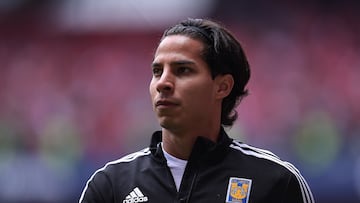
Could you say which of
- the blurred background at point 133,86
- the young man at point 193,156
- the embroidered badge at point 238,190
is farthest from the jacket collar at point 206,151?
the blurred background at point 133,86

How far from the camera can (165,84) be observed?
2.68m

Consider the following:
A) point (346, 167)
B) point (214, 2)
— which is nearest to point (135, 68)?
point (214, 2)

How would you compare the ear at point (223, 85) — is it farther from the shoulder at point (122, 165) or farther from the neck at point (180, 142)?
the shoulder at point (122, 165)

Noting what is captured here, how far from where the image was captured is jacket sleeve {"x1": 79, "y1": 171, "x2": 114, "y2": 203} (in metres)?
2.70

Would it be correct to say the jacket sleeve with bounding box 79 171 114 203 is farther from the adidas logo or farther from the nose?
the nose

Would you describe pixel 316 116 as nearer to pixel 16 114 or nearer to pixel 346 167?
pixel 346 167

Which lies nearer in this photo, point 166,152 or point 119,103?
point 166,152

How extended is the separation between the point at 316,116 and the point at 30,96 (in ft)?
12.2

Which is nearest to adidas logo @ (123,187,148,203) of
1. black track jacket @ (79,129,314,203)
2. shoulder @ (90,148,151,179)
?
black track jacket @ (79,129,314,203)

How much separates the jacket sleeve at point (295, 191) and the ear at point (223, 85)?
1.29ft

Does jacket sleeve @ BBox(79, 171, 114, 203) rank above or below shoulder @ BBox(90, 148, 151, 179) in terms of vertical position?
below

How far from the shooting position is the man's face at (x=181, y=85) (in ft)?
8.82

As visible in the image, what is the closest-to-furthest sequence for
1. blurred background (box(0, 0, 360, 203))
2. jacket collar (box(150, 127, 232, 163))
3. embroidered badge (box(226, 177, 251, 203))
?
embroidered badge (box(226, 177, 251, 203)) → jacket collar (box(150, 127, 232, 163)) → blurred background (box(0, 0, 360, 203))

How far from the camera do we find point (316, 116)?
868cm
